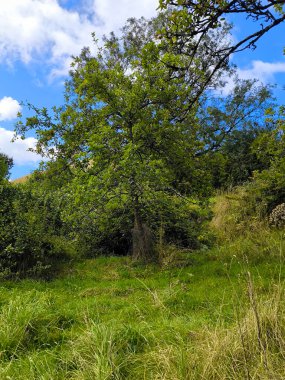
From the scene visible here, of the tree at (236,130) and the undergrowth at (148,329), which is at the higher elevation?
the tree at (236,130)

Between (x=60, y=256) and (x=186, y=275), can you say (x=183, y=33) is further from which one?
(x=60, y=256)

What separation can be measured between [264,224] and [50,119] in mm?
7791

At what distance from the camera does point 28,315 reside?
6.05 metres

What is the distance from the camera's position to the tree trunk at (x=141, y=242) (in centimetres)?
1128

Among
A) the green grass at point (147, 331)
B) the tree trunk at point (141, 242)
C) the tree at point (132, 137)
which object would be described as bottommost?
the green grass at point (147, 331)

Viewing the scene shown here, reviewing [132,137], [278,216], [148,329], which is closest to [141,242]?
[132,137]

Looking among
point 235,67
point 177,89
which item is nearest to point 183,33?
point 177,89

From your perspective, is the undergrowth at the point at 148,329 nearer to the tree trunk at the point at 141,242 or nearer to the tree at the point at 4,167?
the tree trunk at the point at 141,242

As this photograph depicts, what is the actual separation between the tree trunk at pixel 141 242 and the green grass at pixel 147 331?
169 cm

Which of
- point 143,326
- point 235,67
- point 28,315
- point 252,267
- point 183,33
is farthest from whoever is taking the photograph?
point 235,67

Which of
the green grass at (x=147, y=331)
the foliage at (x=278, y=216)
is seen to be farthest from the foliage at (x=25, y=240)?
the foliage at (x=278, y=216)

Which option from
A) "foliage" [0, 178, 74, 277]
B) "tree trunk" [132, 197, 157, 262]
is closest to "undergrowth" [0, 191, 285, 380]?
"foliage" [0, 178, 74, 277]

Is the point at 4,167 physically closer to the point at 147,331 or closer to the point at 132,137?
the point at 132,137

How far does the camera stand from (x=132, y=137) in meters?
11.0
